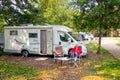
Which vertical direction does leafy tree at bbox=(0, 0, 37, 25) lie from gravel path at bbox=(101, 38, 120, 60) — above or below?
above

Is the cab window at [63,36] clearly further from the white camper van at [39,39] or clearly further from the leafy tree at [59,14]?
the leafy tree at [59,14]

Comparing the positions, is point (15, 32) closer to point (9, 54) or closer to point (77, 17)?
point (9, 54)

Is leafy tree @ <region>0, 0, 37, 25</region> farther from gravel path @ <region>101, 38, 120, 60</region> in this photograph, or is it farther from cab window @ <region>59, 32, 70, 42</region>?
gravel path @ <region>101, 38, 120, 60</region>

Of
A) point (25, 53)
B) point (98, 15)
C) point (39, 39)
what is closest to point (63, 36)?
point (39, 39)

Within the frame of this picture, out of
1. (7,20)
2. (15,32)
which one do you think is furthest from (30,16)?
(15,32)

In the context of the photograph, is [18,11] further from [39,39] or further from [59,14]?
[59,14]

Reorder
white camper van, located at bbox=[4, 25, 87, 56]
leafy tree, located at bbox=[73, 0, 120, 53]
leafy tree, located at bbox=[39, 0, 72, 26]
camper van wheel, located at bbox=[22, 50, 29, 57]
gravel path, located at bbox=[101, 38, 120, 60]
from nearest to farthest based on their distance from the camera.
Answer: white camper van, located at bbox=[4, 25, 87, 56], camper van wheel, located at bbox=[22, 50, 29, 57], leafy tree, located at bbox=[73, 0, 120, 53], gravel path, located at bbox=[101, 38, 120, 60], leafy tree, located at bbox=[39, 0, 72, 26]

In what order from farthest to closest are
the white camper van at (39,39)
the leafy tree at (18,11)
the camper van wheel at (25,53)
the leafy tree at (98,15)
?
the leafy tree at (18,11) < the leafy tree at (98,15) < the camper van wheel at (25,53) < the white camper van at (39,39)

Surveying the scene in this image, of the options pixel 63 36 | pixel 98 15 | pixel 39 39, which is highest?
pixel 98 15

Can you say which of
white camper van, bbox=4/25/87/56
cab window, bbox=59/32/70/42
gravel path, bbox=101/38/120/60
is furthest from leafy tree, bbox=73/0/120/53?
cab window, bbox=59/32/70/42

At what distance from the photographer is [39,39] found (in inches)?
641

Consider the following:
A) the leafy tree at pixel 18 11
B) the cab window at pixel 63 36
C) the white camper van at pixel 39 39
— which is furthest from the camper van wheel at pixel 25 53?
the leafy tree at pixel 18 11

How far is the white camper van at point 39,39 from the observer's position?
16.0 m

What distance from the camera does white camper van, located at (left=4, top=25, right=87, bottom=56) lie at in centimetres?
1595
